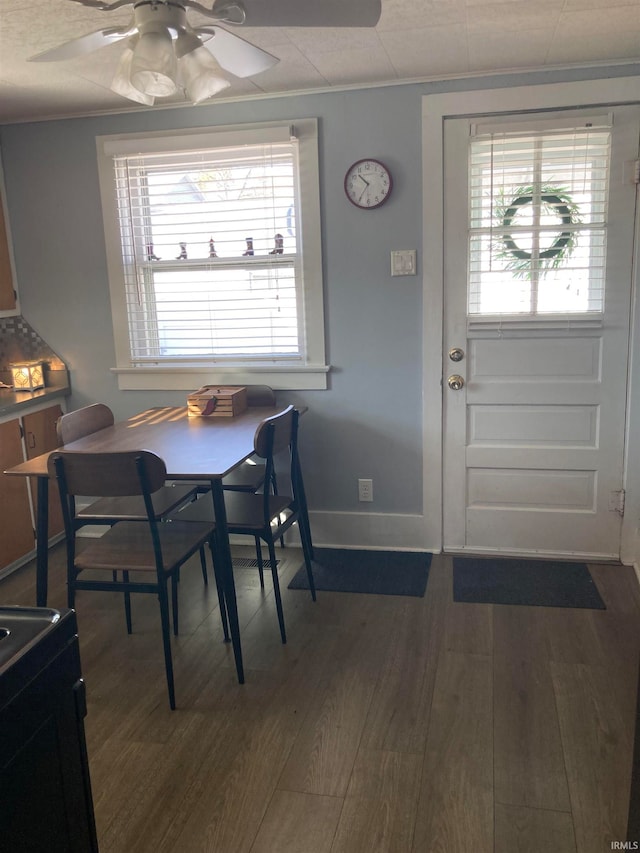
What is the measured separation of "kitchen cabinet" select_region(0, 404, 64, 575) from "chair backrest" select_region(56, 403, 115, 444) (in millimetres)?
514

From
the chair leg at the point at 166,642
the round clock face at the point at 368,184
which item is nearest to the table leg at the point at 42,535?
the chair leg at the point at 166,642

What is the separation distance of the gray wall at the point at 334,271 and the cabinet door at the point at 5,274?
0.06 metres

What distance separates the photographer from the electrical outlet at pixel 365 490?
144 inches

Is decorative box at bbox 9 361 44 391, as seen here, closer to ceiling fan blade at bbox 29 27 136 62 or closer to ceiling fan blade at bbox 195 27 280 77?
ceiling fan blade at bbox 29 27 136 62

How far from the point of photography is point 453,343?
343 cm

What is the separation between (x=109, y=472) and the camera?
2.35 meters

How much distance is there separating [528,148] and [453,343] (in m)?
0.92

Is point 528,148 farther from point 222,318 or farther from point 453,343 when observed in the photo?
point 222,318

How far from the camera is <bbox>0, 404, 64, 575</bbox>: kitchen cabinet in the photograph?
345 centimetres

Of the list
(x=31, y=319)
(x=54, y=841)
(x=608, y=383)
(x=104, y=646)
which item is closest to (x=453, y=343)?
(x=608, y=383)

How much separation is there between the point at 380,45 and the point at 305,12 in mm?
1129

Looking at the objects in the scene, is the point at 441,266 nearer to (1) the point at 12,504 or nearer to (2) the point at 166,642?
(2) the point at 166,642

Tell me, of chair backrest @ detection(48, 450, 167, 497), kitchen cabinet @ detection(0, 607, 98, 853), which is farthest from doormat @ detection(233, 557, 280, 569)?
kitchen cabinet @ detection(0, 607, 98, 853)

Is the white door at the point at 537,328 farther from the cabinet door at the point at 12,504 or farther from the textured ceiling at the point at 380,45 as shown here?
the cabinet door at the point at 12,504
